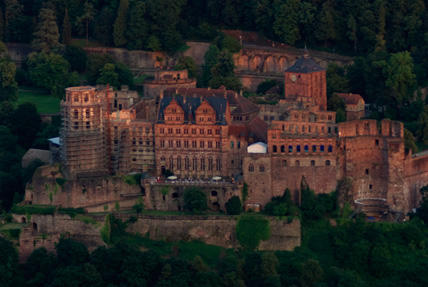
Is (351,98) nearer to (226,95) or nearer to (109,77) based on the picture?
(226,95)

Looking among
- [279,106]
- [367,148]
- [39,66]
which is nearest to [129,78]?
[39,66]

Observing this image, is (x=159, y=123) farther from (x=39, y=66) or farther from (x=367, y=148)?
(x=39, y=66)

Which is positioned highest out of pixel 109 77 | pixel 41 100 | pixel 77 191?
pixel 109 77

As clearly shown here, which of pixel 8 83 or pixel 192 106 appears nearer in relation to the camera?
pixel 192 106

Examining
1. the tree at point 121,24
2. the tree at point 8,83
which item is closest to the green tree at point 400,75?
the tree at point 121,24

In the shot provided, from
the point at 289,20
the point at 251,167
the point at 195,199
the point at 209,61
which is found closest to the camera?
the point at 195,199

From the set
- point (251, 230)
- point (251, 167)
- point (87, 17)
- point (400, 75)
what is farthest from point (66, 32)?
point (251, 230)

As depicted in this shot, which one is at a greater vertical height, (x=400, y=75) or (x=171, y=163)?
(x=400, y=75)
